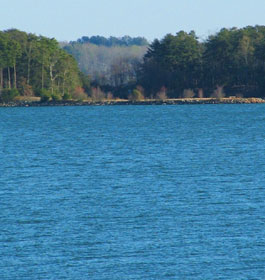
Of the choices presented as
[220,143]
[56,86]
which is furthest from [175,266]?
[56,86]

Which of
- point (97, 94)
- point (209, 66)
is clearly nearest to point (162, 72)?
point (209, 66)

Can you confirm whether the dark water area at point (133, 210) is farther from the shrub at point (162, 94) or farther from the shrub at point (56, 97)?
A: the shrub at point (162, 94)

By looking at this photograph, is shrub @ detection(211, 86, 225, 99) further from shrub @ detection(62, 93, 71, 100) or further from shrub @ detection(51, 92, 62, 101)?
shrub @ detection(51, 92, 62, 101)

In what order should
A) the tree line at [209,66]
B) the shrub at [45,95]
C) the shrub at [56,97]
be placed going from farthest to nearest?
1. the tree line at [209,66]
2. the shrub at [56,97]
3. the shrub at [45,95]

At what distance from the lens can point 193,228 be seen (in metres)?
23.5

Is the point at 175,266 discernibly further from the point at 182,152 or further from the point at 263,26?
the point at 263,26

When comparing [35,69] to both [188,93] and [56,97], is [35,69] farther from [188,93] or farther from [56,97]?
[188,93]

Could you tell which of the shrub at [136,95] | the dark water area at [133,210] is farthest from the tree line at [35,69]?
the dark water area at [133,210]

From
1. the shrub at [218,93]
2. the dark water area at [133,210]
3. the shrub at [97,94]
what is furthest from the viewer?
the shrub at [97,94]

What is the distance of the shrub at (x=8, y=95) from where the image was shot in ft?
370

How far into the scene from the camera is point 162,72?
117 metres

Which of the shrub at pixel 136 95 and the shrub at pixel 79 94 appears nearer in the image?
the shrub at pixel 136 95

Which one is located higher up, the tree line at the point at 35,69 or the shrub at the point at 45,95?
the tree line at the point at 35,69

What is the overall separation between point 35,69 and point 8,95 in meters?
5.08
